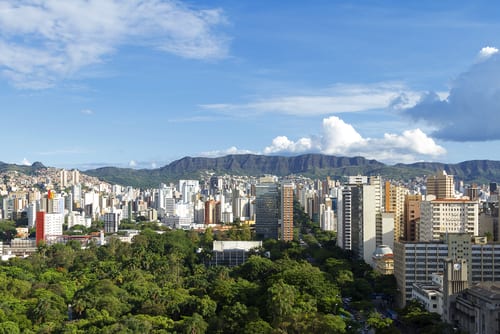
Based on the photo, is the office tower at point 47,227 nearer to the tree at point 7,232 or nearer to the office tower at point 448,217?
the tree at point 7,232

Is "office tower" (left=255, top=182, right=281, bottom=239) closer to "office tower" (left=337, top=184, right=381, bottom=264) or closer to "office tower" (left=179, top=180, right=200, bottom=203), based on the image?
"office tower" (left=337, top=184, right=381, bottom=264)

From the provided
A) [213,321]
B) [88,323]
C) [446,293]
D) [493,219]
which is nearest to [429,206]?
[493,219]

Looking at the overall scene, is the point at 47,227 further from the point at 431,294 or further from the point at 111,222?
the point at 431,294

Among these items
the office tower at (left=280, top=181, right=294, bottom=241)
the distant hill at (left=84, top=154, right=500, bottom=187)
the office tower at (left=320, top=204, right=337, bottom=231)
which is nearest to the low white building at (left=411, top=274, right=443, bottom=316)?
the office tower at (left=280, top=181, right=294, bottom=241)

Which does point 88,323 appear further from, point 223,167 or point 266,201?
point 223,167

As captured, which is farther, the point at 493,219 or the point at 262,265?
the point at 493,219

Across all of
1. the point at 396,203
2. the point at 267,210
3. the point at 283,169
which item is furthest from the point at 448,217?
the point at 283,169

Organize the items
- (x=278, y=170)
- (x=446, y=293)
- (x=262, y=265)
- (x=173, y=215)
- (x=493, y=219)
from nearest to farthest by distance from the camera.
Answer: (x=446, y=293), (x=262, y=265), (x=493, y=219), (x=173, y=215), (x=278, y=170)

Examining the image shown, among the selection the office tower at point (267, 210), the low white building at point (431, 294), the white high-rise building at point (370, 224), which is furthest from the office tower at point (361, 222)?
the office tower at point (267, 210)
